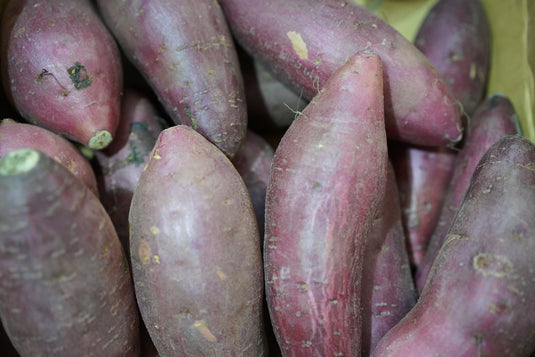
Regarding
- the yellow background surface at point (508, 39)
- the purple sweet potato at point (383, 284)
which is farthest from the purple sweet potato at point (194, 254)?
the yellow background surface at point (508, 39)

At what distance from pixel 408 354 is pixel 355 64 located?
0.50 metres

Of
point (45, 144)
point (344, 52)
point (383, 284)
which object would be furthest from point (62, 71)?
point (383, 284)

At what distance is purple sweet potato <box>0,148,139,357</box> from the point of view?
2.08ft

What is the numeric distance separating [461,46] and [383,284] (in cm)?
68

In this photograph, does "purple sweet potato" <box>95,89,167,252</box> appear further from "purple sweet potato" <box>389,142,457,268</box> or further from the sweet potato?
"purple sweet potato" <box>389,142,457,268</box>

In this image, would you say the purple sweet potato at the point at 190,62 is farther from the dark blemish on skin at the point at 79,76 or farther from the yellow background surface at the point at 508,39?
the yellow background surface at the point at 508,39

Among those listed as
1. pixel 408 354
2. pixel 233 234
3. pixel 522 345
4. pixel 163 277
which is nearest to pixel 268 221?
pixel 233 234

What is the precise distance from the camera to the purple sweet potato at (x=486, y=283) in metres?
0.72

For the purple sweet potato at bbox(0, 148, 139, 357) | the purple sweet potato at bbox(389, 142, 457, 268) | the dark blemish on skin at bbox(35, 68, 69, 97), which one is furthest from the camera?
the purple sweet potato at bbox(389, 142, 457, 268)

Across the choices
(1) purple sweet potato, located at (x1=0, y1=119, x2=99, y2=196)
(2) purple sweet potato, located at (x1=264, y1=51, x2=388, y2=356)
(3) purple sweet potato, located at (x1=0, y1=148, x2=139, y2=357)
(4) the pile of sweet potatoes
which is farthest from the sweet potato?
(3) purple sweet potato, located at (x1=0, y1=148, x2=139, y2=357)

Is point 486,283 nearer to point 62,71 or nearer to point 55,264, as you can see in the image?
point 55,264

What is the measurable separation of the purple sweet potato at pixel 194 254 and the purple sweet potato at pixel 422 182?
0.50 metres

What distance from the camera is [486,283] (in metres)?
0.73

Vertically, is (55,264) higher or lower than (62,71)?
lower
